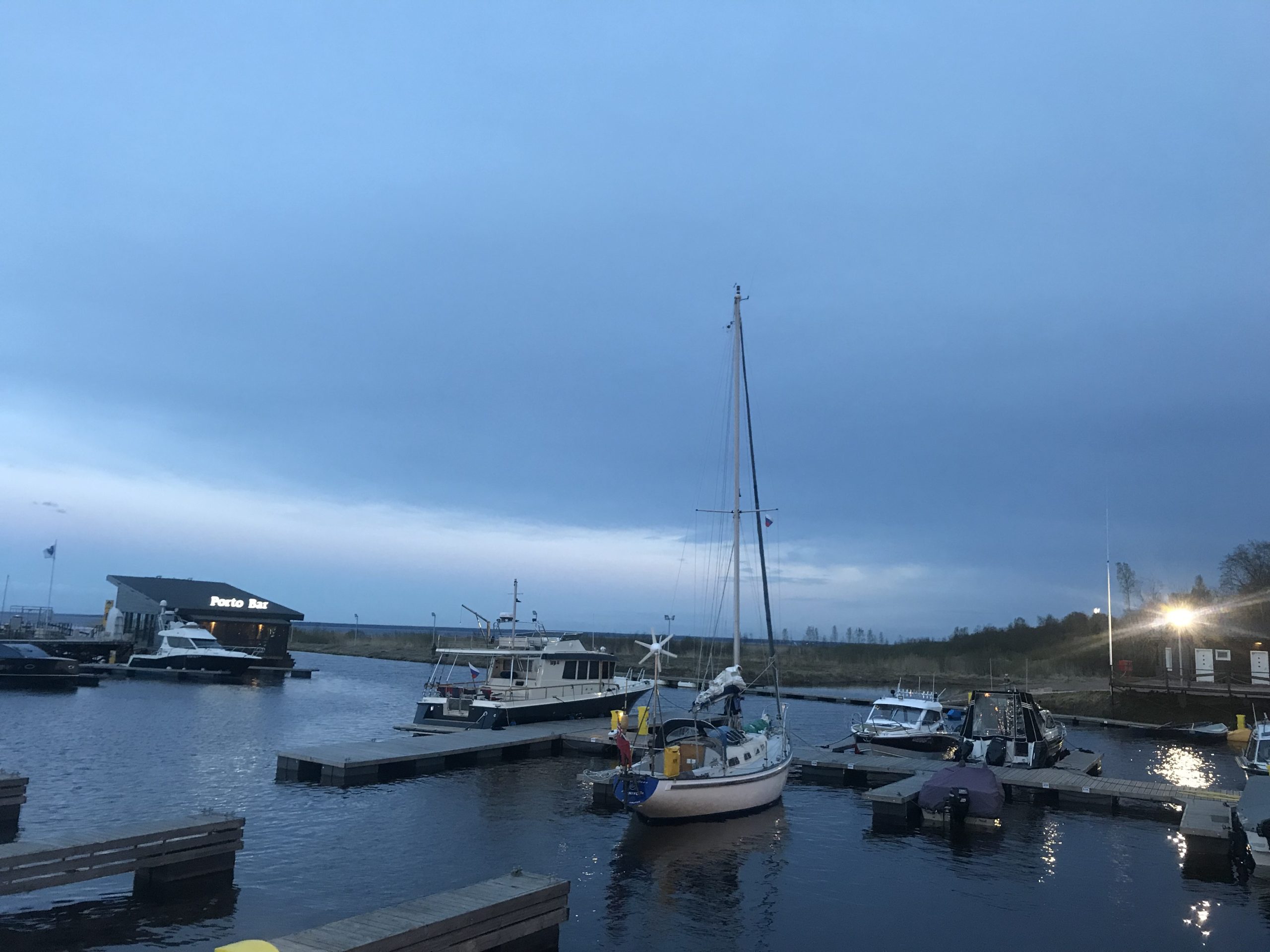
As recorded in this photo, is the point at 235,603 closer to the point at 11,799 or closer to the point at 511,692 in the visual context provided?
the point at 511,692

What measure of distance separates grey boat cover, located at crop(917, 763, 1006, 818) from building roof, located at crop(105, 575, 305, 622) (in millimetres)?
70452

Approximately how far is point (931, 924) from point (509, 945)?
814 cm

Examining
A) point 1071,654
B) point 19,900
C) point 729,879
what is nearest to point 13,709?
point 19,900

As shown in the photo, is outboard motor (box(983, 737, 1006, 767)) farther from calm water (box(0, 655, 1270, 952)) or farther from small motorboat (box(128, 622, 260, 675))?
small motorboat (box(128, 622, 260, 675))

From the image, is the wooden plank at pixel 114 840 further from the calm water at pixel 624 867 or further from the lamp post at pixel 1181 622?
the lamp post at pixel 1181 622

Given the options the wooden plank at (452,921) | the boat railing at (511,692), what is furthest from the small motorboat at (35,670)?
the wooden plank at (452,921)

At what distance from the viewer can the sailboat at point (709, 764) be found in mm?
21750

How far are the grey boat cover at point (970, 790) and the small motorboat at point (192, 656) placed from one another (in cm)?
5952

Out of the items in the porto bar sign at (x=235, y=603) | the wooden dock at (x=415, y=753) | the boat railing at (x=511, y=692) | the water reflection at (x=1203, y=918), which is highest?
the porto bar sign at (x=235, y=603)

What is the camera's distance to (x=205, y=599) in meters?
87.8

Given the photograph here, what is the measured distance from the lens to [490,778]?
29344 mm

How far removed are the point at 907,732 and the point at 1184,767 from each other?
38.5 ft

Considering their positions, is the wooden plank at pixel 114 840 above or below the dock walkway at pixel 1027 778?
above

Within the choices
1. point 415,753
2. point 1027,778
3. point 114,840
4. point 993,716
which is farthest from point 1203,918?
point 415,753
